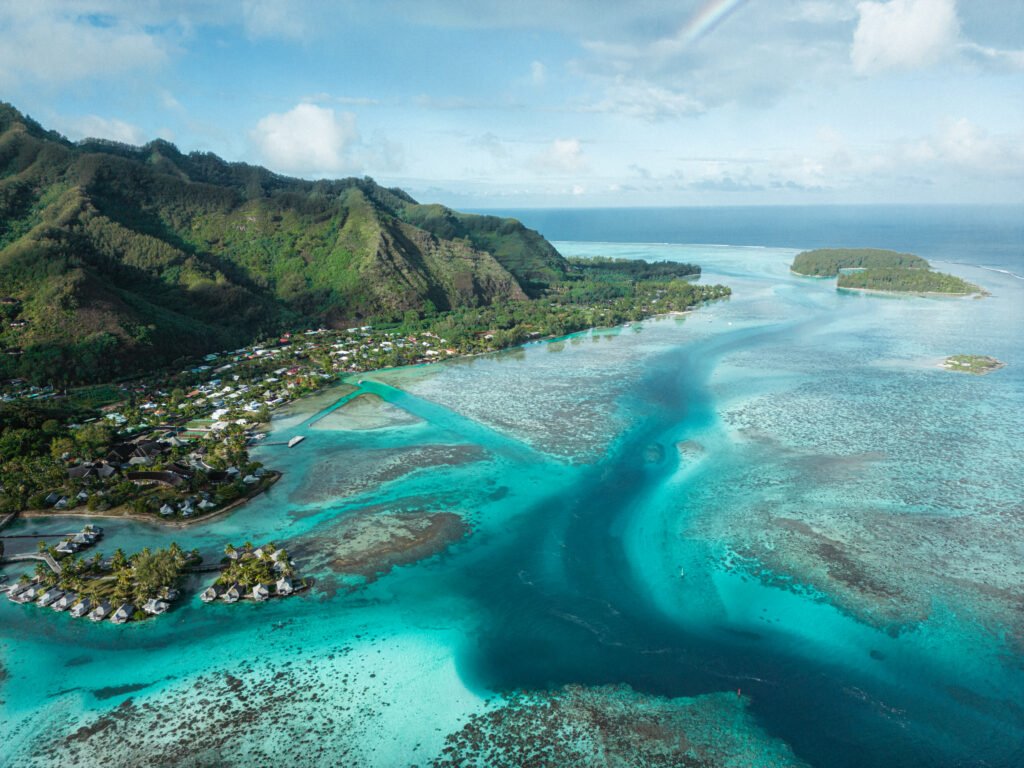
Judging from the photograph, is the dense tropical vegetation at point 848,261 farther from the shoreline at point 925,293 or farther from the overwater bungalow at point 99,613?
the overwater bungalow at point 99,613

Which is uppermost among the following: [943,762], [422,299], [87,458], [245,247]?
[245,247]

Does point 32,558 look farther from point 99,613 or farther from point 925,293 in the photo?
point 925,293

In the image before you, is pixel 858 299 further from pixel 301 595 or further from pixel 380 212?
pixel 301 595

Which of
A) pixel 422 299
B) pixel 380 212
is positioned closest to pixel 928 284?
pixel 422 299

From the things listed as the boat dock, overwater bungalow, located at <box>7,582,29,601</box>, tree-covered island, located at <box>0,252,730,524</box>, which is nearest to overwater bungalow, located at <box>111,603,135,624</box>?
overwater bungalow, located at <box>7,582,29,601</box>

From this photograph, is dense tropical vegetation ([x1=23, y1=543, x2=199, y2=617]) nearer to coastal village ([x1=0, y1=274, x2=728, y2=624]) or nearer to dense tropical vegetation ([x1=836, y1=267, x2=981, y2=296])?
coastal village ([x1=0, y1=274, x2=728, y2=624])

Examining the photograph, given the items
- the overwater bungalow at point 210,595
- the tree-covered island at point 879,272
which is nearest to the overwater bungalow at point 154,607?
the overwater bungalow at point 210,595
